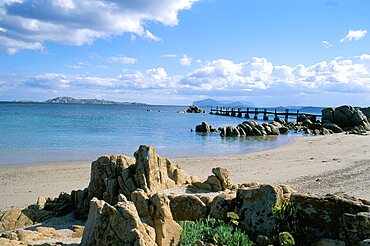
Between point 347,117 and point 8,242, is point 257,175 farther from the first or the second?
point 347,117

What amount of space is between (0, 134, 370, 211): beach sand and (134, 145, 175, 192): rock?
527cm

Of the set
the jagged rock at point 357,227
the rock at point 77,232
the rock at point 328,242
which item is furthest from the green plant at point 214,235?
the rock at point 77,232

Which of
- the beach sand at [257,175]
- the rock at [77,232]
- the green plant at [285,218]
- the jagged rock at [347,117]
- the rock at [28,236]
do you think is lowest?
the beach sand at [257,175]

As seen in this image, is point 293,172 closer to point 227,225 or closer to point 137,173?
point 137,173

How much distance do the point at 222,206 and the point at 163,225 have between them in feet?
5.47

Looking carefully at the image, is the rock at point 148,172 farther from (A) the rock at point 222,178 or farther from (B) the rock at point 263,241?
(B) the rock at point 263,241

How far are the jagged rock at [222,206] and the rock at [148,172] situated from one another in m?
→ 2.23

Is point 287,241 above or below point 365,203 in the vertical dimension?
below

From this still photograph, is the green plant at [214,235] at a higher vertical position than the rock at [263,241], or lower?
higher

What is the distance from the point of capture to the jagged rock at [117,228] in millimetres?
5641

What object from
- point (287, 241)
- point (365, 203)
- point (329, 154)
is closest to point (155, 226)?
point (287, 241)

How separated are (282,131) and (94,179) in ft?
144

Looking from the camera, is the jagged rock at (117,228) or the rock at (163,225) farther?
the rock at (163,225)

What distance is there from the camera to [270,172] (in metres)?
18.6
